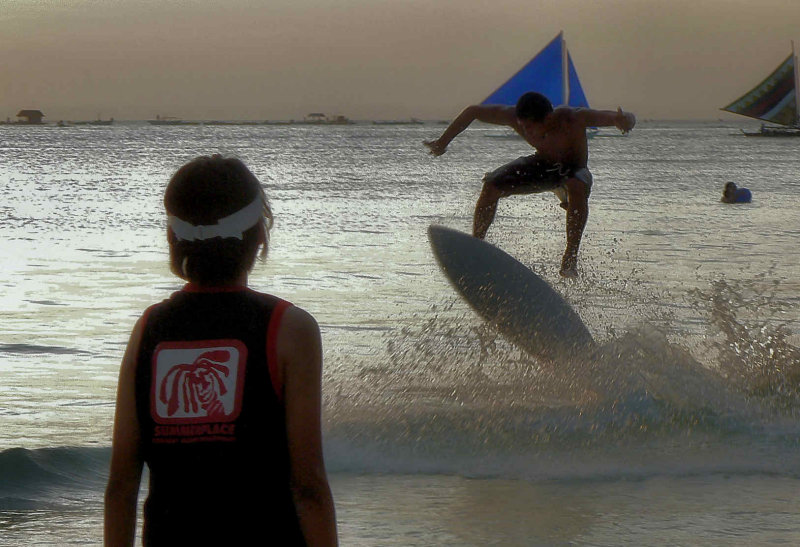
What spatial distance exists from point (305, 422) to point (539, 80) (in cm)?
2279

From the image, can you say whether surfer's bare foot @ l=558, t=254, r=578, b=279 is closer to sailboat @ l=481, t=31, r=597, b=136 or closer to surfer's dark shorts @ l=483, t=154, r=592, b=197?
surfer's dark shorts @ l=483, t=154, r=592, b=197

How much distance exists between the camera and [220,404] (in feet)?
6.72

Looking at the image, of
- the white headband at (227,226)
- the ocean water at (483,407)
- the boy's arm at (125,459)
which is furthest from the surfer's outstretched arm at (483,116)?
the boy's arm at (125,459)

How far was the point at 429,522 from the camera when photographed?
4.76 meters

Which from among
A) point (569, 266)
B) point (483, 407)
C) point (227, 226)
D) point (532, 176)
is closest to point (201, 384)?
point (227, 226)

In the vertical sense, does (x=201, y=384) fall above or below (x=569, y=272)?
above

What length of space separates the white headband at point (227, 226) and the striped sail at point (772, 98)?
68307mm

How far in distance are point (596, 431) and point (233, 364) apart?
181 inches

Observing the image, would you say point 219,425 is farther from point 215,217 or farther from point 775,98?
point 775,98

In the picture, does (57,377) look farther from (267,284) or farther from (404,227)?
(404,227)

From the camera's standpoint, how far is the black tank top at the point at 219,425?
2.05 metres

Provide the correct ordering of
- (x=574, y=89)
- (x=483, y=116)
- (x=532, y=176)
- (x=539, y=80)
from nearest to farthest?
(x=483, y=116) < (x=532, y=176) < (x=539, y=80) < (x=574, y=89)

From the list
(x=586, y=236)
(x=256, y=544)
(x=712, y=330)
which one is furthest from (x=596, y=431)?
(x=586, y=236)

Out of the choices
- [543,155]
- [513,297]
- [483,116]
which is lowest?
[513,297]
